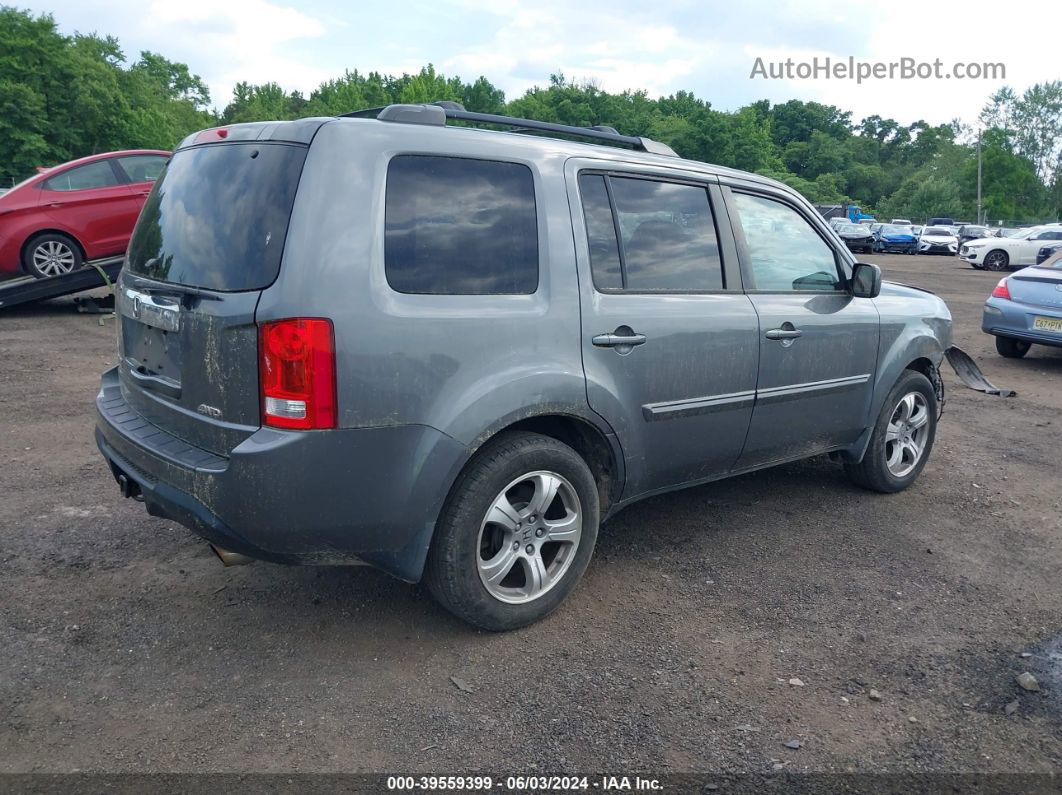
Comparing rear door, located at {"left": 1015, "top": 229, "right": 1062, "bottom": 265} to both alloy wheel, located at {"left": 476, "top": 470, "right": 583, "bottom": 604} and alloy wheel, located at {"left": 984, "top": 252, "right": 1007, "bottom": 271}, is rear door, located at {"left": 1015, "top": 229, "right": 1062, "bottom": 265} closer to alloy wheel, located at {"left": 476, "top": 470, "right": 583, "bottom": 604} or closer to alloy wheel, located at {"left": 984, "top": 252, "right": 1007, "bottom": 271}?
alloy wheel, located at {"left": 984, "top": 252, "right": 1007, "bottom": 271}

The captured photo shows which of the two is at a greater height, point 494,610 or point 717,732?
point 494,610

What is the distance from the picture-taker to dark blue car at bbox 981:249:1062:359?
954 cm

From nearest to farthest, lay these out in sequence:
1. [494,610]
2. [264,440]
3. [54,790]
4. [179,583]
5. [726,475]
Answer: [54,790]
[264,440]
[494,610]
[179,583]
[726,475]

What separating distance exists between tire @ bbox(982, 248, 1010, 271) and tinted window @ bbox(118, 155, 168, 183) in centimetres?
2604

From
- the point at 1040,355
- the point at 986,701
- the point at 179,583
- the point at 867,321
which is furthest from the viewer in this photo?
the point at 1040,355

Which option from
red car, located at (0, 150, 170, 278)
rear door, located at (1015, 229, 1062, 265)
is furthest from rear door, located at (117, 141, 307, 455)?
rear door, located at (1015, 229, 1062, 265)

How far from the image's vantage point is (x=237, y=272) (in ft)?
9.78

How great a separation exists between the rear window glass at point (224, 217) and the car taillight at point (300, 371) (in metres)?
0.20

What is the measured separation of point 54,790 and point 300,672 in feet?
2.82

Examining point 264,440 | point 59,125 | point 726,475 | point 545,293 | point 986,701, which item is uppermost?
point 59,125

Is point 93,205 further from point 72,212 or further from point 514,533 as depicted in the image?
point 514,533

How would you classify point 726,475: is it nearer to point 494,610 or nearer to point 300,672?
point 494,610

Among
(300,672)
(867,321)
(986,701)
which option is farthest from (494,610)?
(867,321)

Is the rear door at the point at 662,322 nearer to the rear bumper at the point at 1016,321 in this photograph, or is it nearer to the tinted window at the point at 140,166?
the rear bumper at the point at 1016,321
